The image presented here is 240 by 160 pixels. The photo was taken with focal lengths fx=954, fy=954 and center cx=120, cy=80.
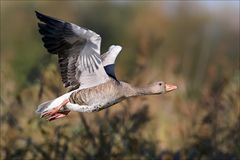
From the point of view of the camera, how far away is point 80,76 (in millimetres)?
9812

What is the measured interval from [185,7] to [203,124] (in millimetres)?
34995

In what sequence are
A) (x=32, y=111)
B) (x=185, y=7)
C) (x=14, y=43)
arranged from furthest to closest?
(x=185, y=7), (x=14, y=43), (x=32, y=111)

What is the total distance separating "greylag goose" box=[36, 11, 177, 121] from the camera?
9.34 meters

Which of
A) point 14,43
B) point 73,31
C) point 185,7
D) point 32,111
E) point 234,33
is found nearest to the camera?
point 73,31

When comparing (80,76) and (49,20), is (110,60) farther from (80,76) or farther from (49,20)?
(49,20)

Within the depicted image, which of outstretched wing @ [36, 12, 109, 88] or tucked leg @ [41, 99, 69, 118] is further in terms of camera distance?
tucked leg @ [41, 99, 69, 118]

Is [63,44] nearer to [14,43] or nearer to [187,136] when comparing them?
[187,136]

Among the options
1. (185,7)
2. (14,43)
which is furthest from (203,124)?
(185,7)

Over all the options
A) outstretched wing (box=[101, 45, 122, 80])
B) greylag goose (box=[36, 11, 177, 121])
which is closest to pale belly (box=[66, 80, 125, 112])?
greylag goose (box=[36, 11, 177, 121])

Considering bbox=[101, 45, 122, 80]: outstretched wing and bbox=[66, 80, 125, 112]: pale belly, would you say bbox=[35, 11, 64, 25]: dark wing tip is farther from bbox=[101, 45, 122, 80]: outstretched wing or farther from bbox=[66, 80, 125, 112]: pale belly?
bbox=[101, 45, 122, 80]: outstretched wing

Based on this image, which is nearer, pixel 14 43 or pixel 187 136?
pixel 187 136

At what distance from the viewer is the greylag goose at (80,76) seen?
9.34 metres

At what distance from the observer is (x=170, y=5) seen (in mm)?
46906

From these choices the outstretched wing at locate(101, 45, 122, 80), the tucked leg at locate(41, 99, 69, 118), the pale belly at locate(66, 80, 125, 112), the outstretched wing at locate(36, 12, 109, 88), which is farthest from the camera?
the outstretched wing at locate(101, 45, 122, 80)
